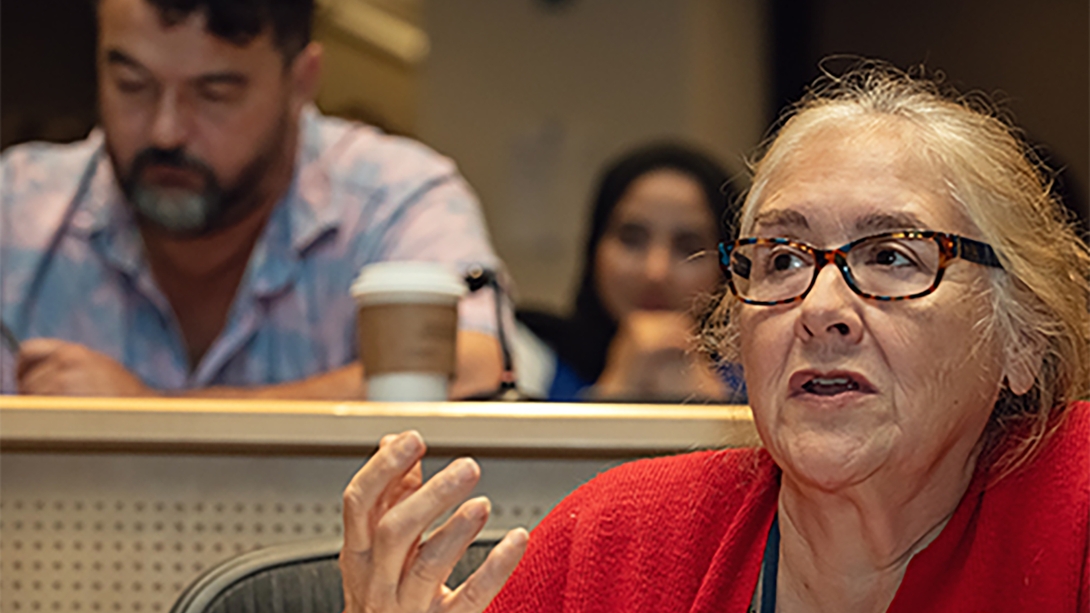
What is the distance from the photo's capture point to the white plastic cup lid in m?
1.58

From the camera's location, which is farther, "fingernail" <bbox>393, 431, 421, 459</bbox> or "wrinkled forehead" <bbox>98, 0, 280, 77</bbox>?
"wrinkled forehead" <bbox>98, 0, 280, 77</bbox>

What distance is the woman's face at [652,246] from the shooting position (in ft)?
9.29

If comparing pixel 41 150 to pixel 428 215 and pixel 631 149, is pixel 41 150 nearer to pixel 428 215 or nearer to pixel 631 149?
pixel 428 215

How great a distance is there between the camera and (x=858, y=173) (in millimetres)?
1075

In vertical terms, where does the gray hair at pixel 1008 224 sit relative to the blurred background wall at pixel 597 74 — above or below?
above

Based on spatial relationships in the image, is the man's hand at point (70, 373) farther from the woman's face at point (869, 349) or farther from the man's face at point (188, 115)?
the woman's face at point (869, 349)

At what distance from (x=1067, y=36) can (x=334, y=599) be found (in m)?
3.45

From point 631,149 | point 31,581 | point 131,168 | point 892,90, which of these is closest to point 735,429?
point 892,90

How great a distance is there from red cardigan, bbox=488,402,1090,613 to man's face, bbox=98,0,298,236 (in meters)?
1.58

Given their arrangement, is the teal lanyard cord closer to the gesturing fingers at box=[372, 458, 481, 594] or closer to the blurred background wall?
the gesturing fingers at box=[372, 458, 481, 594]

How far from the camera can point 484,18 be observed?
4.12 meters

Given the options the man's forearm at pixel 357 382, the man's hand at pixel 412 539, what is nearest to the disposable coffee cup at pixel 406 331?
→ the man's forearm at pixel 357 382

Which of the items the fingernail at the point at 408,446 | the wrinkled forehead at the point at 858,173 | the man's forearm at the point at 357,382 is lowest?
the man's forearm at the point at 357,382

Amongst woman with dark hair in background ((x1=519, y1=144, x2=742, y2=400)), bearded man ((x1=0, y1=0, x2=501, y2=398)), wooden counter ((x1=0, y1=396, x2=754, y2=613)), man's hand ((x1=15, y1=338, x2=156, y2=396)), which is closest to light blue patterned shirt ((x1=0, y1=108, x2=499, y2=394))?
bearded man ((x1=0, y1=0, x2=501, y2=398))
